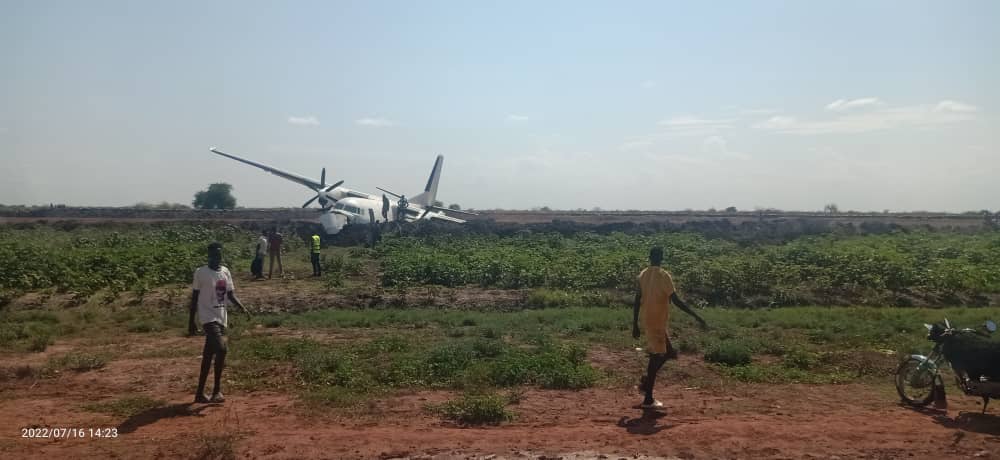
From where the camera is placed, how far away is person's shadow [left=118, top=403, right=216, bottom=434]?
7.27 m

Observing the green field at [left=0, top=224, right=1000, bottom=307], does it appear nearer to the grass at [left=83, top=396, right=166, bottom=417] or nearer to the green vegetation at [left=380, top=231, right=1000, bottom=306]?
the green vegetation at [left=380, top=231, right=1000, bottom=306]

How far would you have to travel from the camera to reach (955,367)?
26.5 ft

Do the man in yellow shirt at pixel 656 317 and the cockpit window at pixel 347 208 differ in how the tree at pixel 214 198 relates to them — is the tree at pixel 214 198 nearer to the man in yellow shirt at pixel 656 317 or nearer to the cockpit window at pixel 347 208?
the cockpit window at pixel 347 208

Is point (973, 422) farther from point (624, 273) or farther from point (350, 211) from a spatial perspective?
point (350, 211)

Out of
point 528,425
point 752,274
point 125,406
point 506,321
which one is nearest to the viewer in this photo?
point 528,425

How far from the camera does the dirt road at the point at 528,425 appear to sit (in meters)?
6.60

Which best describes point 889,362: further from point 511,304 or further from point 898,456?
point 511,304

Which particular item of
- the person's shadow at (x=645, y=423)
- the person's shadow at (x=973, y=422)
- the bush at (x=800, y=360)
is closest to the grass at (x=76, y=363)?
the person's shadow at (x=645, y=423)

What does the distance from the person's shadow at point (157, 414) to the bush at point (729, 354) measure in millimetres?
7047

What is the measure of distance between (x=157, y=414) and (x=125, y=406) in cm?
55

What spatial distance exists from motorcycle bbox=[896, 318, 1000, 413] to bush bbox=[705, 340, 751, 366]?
7.62 ft

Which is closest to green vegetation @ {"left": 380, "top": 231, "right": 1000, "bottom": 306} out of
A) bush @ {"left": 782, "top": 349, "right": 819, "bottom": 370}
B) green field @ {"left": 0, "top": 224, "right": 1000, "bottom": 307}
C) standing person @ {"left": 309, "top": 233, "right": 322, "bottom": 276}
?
green field @ {"left": 0, "top": 224, "right": 1000, "bottom": 307}

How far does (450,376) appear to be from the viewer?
9.42m

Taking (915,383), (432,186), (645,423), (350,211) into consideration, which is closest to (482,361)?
(645,423)
